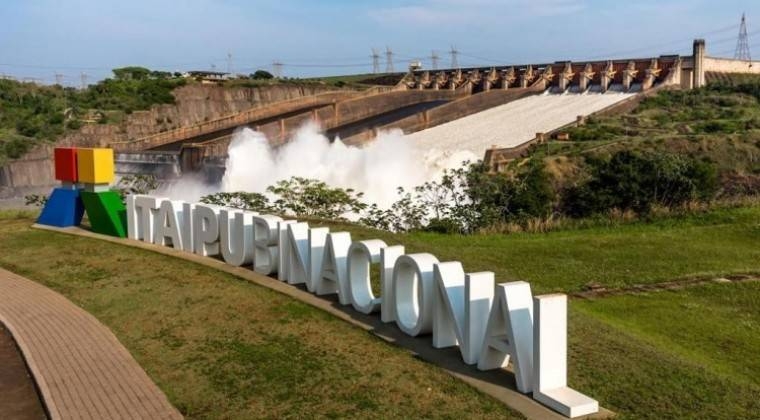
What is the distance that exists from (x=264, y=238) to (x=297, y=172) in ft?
57.6

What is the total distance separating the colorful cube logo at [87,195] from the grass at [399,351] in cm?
88

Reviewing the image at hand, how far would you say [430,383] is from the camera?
682 cm

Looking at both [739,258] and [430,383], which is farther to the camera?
[739,258]

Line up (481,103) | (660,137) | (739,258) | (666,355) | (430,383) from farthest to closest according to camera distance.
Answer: (481,103)
(660,137)
(739,258)
(666,355)
(430,383)

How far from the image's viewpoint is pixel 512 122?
3938cm

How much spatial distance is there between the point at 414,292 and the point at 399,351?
112cm

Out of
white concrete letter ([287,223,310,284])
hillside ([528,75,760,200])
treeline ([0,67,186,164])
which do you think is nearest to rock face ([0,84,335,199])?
treeline ([0,67,186,164])

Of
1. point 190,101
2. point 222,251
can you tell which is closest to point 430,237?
point 222,251

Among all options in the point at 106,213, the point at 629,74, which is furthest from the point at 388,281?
the point at 629,74

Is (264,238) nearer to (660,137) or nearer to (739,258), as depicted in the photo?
(739,258)

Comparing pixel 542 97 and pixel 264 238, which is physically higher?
pixel 542 97

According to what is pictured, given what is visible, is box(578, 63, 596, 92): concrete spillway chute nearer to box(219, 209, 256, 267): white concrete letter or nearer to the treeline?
the treeline

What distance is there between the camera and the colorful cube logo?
14969 mm

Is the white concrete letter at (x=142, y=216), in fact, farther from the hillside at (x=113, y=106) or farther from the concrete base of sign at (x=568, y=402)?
the hillside at (x=113, y=106)
